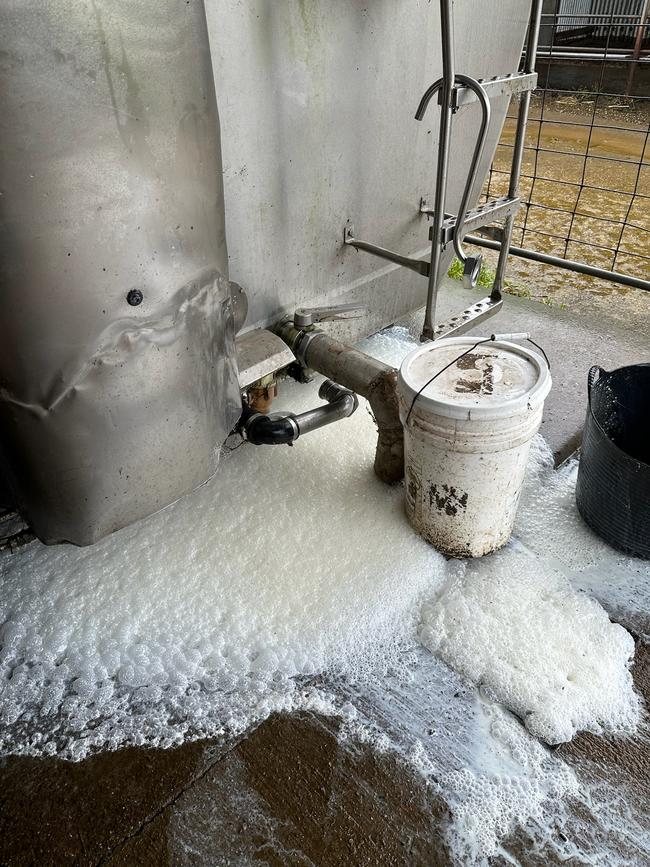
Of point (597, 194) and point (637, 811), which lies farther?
point (597, 194)

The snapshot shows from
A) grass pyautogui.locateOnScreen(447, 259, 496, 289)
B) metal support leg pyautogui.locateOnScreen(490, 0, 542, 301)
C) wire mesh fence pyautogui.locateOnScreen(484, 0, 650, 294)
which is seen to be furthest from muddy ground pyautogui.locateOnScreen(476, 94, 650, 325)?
metal support leg pyautogui.locateOnScreen(490, 0, 542, 301)

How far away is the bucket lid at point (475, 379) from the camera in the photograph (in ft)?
6.04

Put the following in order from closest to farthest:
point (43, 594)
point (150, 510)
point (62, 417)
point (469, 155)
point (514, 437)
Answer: point (62, 417) → point (150, 510) → point (514, 437) → point (43, 594) → point (469, 155)

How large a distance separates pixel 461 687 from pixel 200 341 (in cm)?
118

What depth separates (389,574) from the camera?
6.77ft

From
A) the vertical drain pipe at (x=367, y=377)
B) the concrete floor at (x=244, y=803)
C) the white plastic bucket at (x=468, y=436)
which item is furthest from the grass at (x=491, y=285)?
the concrete floor at (x=244, y=803)

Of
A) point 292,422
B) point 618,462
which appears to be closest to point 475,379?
point 618,462

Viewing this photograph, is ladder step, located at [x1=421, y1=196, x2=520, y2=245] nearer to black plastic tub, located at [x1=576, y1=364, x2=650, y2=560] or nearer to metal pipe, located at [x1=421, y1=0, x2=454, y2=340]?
metal pipe, located at [x1=421, y1=0, x2=454, y2=340]

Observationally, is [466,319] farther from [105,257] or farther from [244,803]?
[244,803]

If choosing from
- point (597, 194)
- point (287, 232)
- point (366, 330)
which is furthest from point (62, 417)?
point (597, 194)

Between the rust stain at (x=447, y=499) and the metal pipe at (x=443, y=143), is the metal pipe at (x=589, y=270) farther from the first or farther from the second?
the rust stain at (x=447, y=499)

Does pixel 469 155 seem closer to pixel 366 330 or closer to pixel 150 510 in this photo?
pixel 366 330

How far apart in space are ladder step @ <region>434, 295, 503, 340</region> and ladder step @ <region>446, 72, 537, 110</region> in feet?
2.55

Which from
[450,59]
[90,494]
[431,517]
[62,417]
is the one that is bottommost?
[431,517]
